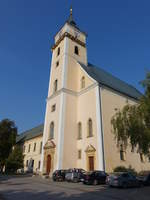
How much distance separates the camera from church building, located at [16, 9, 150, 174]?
23.7 m

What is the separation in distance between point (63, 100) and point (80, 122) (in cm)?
435

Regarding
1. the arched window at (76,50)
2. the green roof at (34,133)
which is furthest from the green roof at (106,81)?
the green roof at (34,133)

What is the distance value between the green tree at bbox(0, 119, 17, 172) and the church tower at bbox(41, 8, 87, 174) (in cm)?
1504

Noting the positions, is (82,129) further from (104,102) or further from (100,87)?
(100,87)

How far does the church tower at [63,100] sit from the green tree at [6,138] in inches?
592

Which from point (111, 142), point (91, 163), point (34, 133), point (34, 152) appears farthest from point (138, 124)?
point (34, 133)

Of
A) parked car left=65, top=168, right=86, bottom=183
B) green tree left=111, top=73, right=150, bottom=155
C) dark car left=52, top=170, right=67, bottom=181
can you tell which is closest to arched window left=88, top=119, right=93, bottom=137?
parked car left=65, top=168, right=86, bottom=183

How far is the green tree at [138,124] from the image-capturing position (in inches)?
582

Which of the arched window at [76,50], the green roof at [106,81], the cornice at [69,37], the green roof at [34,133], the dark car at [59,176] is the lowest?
the dark car at [59,176]

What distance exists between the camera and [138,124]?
53.1 ft

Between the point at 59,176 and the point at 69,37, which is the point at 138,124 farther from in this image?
the point at 69,37

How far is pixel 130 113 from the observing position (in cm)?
1747

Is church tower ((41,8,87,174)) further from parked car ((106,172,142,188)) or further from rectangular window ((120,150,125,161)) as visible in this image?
parked car ((106,172,142,188))

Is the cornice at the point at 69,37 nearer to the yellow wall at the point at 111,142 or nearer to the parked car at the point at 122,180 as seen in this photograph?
the yellow wall at the point at 111,142
